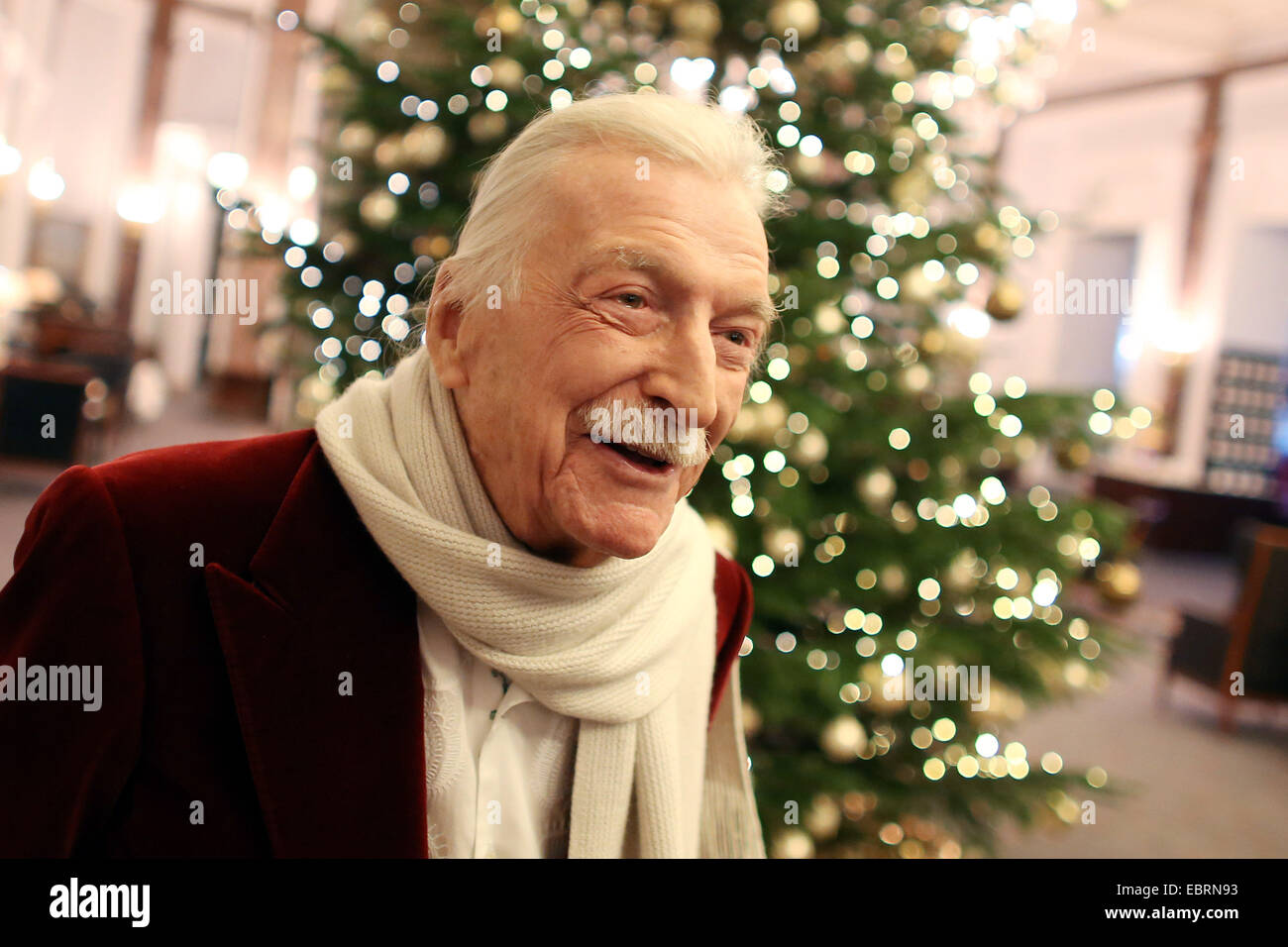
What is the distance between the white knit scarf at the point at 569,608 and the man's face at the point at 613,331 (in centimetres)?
8

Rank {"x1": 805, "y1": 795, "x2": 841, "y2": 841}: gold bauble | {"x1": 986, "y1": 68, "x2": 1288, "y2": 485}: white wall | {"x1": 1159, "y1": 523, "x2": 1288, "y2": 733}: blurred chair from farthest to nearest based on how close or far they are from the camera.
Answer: {"x1": 986, "y1": 68, "x2": 1288, "y2": 485}: white wall → {"x1": 1159, "y1": 523, "x2": 1288, "y2": 733}: blurred chair → {"x1": 805, "y1": 795, "x2": 841, "y2": 841}: gold bauble

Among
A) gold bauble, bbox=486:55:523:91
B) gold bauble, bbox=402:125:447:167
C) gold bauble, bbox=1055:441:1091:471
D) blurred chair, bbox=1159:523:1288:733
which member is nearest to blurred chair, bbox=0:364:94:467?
gold bauble, bbox=402:125:447:167

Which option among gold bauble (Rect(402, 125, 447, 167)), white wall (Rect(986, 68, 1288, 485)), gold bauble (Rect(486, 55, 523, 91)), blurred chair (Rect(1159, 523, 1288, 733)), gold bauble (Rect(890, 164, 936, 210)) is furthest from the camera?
white wall (Rect(986, 68, 1288, 485))

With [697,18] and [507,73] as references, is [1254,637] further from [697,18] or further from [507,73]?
[507,73]

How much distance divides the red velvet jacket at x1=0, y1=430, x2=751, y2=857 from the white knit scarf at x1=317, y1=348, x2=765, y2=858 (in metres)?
0.08

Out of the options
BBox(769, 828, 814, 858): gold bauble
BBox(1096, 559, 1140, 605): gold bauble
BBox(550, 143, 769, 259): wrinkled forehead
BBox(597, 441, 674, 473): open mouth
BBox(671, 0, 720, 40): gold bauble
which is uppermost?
BBox(671, 0, 720, 40): gold bauble

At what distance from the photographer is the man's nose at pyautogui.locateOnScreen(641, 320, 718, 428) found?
0.98m

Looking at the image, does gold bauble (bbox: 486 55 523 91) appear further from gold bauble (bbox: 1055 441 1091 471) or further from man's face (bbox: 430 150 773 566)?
gold bauble (bbox: 1055 441 1091 471)

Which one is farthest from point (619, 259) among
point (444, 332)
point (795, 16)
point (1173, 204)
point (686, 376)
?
point (1173, 204)

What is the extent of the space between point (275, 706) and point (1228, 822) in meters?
4.22

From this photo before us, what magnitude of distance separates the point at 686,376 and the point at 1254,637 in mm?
5032

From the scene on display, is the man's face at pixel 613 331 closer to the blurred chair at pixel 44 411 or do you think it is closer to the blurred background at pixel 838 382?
the blurred background at pixel 838 382

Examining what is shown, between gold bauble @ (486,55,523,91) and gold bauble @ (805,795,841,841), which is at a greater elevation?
gold bauble @ (486,55,523,91)
